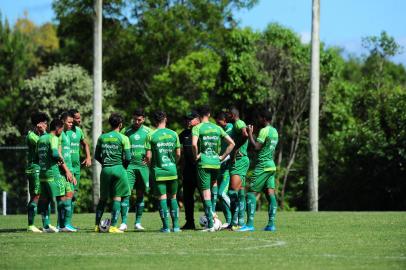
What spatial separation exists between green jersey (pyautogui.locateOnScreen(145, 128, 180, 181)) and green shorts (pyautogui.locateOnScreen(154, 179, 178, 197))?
0.10 metres

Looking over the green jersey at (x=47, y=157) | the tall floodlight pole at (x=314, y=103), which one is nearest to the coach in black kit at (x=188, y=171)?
the green jersey at (x=47, y=157)

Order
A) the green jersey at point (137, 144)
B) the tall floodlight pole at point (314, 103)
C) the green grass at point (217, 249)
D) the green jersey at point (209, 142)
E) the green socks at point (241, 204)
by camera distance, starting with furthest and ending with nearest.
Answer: the tall floodlight pole at point (314, 103) < the green jersey at point (137, 144) < the green socks at point (241, 204) < the green jersey at point (209, 142) < the green grass at point (217, 249)

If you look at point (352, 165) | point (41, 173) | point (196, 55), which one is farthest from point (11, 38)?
point (41, 173)

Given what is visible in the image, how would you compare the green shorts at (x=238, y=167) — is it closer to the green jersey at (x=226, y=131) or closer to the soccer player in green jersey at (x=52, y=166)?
the green jersey at (x=226, y=131)

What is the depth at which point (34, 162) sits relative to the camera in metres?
20.2

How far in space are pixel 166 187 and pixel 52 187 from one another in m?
2.16

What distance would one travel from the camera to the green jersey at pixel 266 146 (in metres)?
19.0

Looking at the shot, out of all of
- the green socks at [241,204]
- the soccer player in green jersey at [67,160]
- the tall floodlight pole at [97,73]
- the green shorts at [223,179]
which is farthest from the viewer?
the tall floodlight pole at [97,73]

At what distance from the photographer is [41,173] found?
1952 cm

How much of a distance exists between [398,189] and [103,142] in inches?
965

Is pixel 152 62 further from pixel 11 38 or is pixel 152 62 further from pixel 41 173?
pixel 41 173

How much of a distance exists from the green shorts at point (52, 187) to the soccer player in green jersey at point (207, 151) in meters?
2.59

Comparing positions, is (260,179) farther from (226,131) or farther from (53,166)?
(53,166)

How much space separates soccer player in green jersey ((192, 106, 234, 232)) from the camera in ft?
62.6
